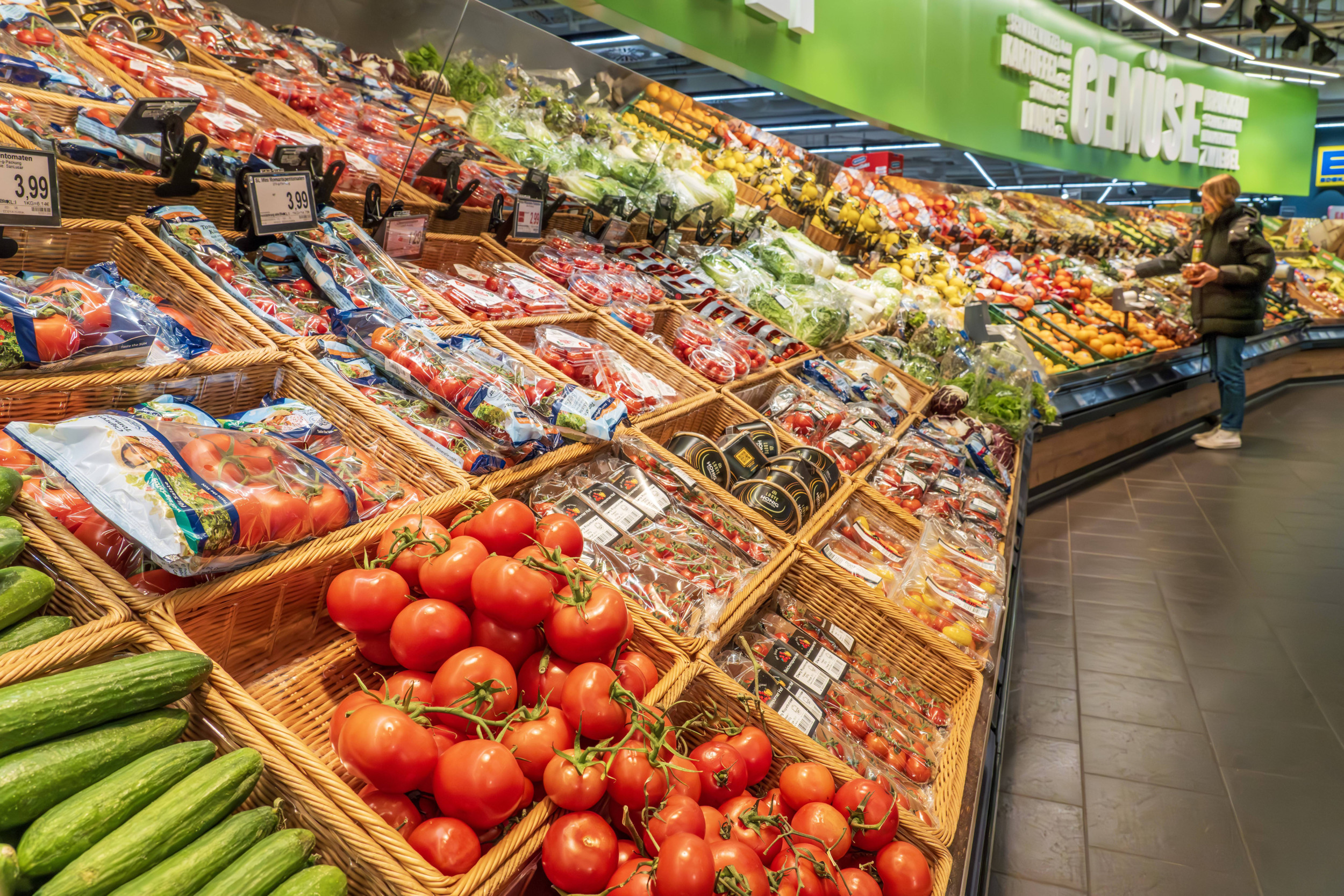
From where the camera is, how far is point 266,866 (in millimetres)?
951

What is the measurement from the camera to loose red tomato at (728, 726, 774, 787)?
4.97ft

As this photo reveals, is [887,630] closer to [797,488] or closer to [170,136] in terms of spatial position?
[797,488]

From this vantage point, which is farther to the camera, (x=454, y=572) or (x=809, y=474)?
(x=809, y=474)

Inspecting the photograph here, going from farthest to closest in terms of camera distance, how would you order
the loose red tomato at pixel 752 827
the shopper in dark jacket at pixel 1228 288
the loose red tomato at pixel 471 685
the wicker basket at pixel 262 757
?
the shopper in dark jacket at pixel 1228 288
the loose red tomato at pixel 752 827
the loose red tomato at pixel 471 685
the wicker basket at pixel 262 757

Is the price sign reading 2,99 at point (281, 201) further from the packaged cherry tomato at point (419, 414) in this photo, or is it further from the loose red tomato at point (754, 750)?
the loose red tomato at point (754, 750)

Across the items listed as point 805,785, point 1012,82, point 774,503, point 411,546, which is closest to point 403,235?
point 774,503

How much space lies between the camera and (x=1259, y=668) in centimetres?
356

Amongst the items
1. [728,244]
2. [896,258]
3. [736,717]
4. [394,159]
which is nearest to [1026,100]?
[896,258]

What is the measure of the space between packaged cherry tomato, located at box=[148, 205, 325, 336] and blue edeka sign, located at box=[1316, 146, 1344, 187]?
2155 cm

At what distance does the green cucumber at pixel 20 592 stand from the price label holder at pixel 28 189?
789 millimetres

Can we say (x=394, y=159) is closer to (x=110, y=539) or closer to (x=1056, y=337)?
(x=110, y=539)

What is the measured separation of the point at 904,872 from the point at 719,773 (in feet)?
1.27

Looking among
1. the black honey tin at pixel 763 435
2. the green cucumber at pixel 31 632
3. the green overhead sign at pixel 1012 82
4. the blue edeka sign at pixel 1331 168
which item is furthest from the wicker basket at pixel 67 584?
the blue edeka sign at pixel 1331 168

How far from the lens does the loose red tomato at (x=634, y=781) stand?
1.18 metres
